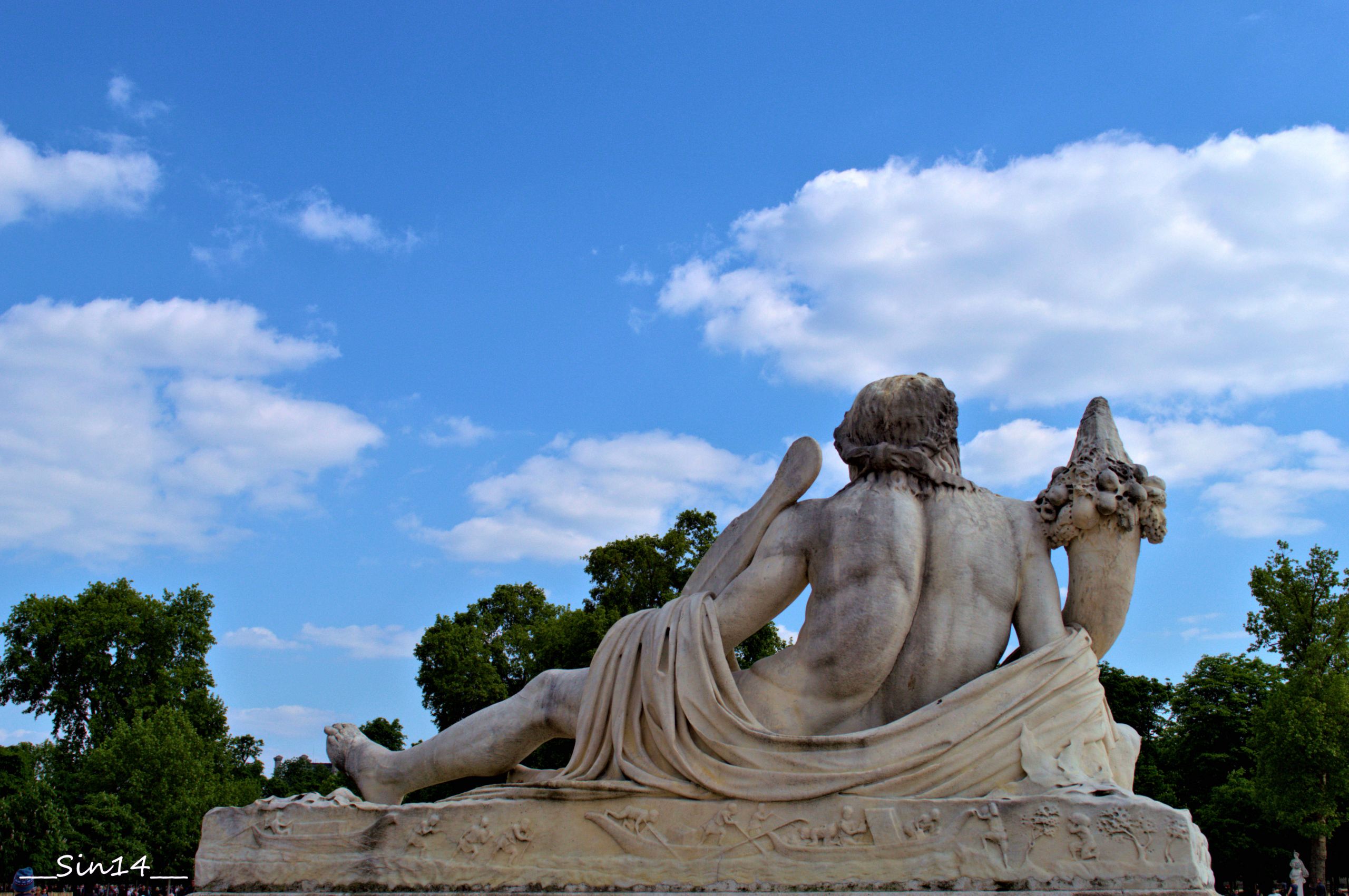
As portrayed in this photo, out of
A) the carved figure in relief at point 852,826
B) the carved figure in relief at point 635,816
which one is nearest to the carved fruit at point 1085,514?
the carved figure in relief at point 852,826

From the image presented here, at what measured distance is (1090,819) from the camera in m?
4.64

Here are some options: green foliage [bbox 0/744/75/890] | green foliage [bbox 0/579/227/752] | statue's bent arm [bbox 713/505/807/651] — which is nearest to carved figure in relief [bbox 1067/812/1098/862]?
statue's bent arm [bbox 713/505/807/651]

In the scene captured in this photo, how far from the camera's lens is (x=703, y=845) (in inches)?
202

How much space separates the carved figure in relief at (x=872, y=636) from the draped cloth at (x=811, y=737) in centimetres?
1

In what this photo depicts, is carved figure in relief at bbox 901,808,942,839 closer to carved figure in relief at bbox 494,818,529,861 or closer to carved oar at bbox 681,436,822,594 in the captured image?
carved oar at bbox 681,436,822,594

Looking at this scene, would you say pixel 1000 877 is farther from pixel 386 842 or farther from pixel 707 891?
pixel 386 842

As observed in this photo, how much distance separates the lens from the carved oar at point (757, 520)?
595cm

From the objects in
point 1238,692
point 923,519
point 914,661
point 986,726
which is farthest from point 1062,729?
point 1238,692

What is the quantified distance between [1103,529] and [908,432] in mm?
1085

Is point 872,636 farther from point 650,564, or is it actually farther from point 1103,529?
point 650,564

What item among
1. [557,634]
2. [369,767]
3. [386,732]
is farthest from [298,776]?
[369,767]

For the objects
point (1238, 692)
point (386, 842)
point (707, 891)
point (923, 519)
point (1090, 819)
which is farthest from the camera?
point (1238, 692)

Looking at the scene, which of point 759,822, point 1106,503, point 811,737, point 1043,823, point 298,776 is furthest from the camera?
point 298,776

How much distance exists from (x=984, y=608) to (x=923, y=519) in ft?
1.76
